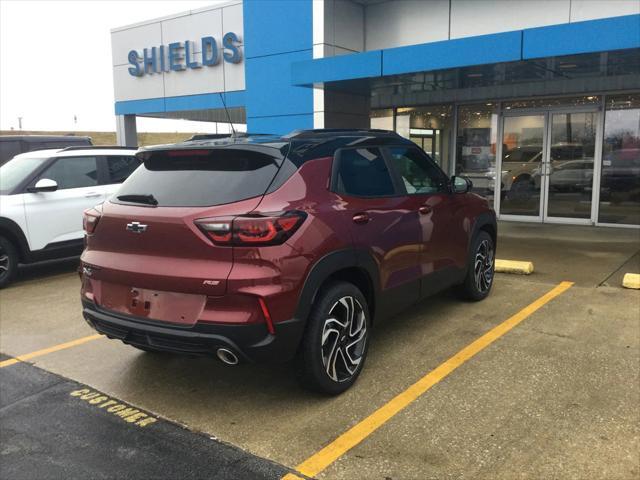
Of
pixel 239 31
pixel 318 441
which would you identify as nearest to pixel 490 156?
pixel 239 31

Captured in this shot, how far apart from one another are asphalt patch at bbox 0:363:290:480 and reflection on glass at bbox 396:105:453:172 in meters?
10.5

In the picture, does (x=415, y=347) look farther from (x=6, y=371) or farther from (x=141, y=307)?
(x=6, y=371)

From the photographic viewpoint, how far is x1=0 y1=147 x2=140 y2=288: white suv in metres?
7.33

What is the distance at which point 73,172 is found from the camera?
8172 mm

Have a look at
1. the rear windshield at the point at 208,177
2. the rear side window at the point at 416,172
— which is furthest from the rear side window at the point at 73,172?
the rear side window at the point at 416,172

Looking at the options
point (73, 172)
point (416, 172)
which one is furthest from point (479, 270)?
point (73, 172)

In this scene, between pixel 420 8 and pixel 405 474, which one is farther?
pixel 420 8

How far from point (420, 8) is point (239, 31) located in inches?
249

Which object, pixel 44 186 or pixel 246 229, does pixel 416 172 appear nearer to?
pixel 246 229

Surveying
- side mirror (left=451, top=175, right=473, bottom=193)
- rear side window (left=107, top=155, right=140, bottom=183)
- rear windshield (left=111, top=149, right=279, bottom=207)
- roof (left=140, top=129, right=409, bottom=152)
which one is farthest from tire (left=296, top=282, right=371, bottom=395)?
rear side window (left=107, top=155, right=140, bottom=183)

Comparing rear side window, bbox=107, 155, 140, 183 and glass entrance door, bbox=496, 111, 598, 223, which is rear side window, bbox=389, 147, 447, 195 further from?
glass entrance door, bbox=496, 111, 598, 223

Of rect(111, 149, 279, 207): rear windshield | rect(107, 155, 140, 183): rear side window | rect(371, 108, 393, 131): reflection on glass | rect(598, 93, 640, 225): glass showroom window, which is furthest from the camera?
rect(371, 108, 393, 131): reflection on glass

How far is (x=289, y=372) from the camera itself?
4230mm

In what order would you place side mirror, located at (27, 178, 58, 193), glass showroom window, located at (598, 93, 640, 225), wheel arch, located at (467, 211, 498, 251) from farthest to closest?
glass showroom window, located at (598, 93, 640, 225)
side mirror, located at (27, 178, 58, 193)
wheel arch, located at (467, 211, 498, 251)
